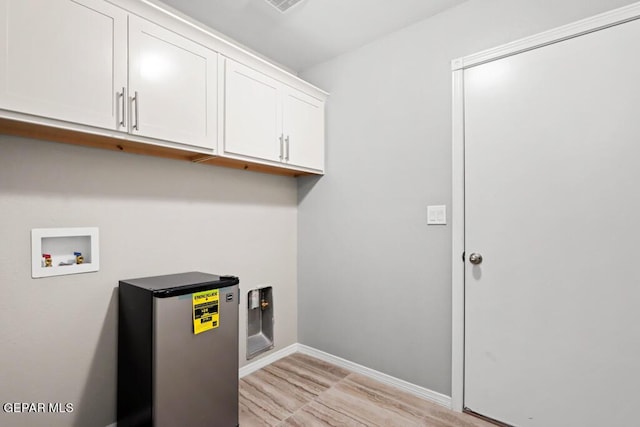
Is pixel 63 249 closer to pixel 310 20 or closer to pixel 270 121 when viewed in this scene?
pixel 270 121

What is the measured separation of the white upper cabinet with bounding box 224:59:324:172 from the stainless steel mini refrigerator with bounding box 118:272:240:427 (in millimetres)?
922

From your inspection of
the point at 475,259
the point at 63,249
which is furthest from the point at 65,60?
the point at 475,259

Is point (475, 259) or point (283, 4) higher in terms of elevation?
point (283, 4)

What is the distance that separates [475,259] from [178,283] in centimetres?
173

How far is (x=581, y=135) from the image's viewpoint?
5.24ft

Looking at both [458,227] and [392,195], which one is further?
[392,195]

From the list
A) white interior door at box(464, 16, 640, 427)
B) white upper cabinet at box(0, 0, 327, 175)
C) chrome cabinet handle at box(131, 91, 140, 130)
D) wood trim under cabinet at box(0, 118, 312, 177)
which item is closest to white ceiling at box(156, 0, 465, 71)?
white upper cabinet at box(0, 0, 327, 175)

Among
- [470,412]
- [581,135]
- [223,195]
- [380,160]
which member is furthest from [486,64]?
[470,412]

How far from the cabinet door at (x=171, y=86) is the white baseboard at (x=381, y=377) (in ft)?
6.37

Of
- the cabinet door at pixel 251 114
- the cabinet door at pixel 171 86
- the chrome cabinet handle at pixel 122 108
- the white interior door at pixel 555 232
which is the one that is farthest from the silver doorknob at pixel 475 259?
the chrome cabinet handle at pixel 122 108

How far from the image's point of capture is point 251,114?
2.12 meters

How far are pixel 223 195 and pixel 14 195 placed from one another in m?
1.12

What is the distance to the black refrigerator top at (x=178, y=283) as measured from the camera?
1.50m

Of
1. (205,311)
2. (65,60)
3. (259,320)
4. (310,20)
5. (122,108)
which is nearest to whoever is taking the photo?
(65,60)
